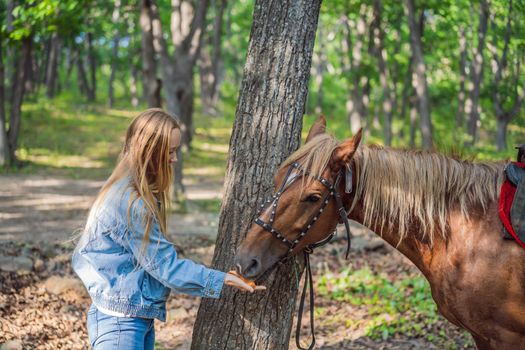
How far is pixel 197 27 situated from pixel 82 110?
16271mm

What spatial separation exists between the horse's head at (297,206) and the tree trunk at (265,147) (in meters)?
0.61

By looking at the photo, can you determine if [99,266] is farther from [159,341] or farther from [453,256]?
[159,341]

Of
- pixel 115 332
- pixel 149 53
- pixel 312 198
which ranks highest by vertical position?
pixel 149 53

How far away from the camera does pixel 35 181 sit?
1391 centimetres

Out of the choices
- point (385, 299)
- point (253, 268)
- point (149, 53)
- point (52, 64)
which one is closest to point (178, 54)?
point (149, 53)

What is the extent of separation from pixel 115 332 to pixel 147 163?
93 cm

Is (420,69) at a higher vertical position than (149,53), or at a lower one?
higher

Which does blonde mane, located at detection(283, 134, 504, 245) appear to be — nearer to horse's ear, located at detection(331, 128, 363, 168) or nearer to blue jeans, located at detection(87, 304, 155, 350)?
horse's ear, located at detection(331, 128, 363, 168)

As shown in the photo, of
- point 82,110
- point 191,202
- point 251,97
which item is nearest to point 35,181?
point 191,202

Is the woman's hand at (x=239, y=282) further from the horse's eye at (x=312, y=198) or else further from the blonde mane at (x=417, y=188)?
the blonde mane at (x=417, y=188)

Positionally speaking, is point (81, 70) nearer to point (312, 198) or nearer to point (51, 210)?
point (51, 210)

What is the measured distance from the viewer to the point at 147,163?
2.92 metres

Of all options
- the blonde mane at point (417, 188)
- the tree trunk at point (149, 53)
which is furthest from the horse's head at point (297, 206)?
the tree trunk at point (149, 53)

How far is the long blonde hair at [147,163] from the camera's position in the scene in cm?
287
